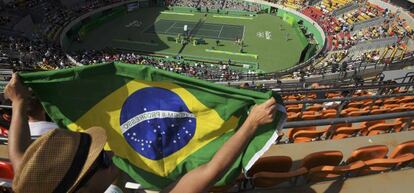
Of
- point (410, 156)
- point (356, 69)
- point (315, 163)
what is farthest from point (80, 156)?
point (356, 69)

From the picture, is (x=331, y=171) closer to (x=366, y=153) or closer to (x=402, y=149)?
(x=366, y=153)

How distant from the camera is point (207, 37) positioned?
31.9m

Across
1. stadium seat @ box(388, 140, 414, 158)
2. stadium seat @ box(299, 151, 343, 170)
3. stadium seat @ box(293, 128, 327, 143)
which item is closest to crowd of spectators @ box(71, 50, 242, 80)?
stadium seat @ box(293, 128, 327, 143)

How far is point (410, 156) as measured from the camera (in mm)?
4191

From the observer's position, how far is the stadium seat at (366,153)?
4180 mm

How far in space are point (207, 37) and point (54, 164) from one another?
30.7m

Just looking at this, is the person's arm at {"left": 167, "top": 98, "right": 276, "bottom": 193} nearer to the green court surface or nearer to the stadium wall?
the green court surface

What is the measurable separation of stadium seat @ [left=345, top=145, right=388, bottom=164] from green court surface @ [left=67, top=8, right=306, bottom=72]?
2166 centimetres

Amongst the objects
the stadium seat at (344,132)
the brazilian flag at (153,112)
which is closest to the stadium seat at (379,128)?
the stadium seat at (344,132)

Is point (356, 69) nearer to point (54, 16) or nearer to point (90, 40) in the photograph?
point (90, 40)

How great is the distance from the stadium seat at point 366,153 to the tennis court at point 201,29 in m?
27.8

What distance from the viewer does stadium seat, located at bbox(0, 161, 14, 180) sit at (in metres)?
3.38

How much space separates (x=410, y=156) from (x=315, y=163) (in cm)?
119

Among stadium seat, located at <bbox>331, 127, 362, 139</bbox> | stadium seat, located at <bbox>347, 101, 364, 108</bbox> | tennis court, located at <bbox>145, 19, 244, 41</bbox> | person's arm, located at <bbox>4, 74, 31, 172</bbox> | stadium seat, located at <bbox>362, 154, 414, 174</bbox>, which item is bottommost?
tennis court, located at <bbox>145, 19, 244, 41</bbox>
